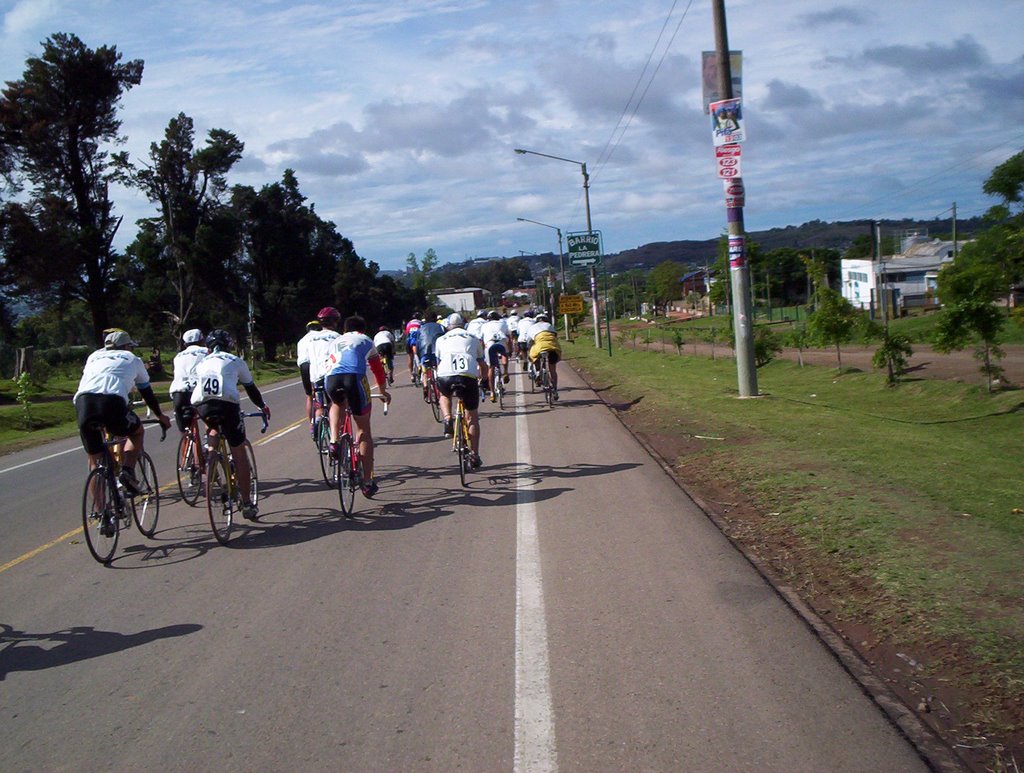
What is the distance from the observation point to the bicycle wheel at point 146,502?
8727 mm

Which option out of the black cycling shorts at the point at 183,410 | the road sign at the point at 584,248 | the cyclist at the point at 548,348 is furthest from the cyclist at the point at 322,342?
the road sign at the point at 584,248

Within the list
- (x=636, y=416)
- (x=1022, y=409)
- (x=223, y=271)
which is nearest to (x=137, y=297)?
(x=223, y=271)

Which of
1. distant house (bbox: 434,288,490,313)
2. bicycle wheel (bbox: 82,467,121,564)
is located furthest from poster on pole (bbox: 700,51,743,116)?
distant house (bbox: 434,288,490,313)

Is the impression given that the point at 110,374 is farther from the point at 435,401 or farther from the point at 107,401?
the point at 435,401

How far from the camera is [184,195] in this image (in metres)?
54.2

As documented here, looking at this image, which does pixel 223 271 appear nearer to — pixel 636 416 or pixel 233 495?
pixel 636 416

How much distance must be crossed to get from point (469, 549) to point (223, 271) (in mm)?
52654

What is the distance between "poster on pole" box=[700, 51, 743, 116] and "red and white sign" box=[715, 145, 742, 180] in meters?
0.69

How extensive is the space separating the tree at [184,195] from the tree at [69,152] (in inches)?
300

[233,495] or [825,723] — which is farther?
[233,495]

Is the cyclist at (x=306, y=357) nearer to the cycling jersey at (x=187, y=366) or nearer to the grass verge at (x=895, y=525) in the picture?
the cycling jersey at (x=187, y=366)

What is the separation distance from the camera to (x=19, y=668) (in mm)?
5664

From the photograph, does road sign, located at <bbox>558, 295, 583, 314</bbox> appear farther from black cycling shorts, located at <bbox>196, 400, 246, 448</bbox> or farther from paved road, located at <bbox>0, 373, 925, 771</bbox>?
black cycling shorts, located at <bbox>196, 400, 246, 448</bbox>

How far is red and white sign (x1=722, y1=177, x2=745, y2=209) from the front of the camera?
16047mm
